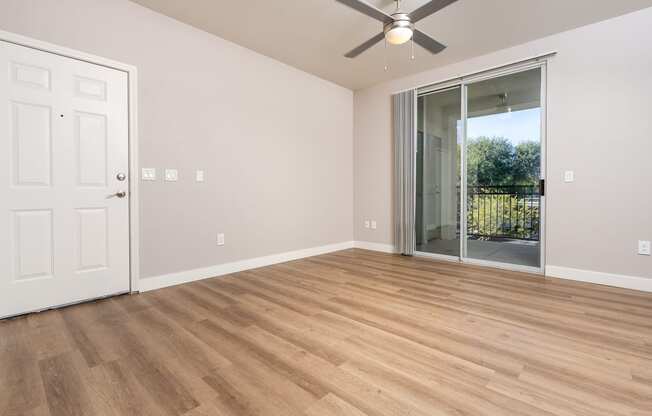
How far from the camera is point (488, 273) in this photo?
3.57m

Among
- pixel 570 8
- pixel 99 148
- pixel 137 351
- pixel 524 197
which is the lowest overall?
pixel 137 351

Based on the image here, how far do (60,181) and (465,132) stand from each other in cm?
457

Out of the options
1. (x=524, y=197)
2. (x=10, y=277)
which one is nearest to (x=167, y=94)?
(x=10, y=277)

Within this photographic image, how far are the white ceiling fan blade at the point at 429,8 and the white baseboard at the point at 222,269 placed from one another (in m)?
3.15

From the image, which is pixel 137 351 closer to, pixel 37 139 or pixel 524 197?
pixel 37 139

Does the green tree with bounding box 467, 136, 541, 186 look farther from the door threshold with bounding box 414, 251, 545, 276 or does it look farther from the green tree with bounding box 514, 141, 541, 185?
the door threshold with bounding box 414, 251, 545, 276

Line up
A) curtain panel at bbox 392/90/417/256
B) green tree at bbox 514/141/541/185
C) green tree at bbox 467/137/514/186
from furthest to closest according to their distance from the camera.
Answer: curtain panel at bbox 392/90/417/256
green tree at bbox 467/137/514/186
green tree at bbox 514/141/541/185

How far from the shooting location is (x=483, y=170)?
4.08m

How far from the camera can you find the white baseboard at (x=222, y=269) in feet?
9.88

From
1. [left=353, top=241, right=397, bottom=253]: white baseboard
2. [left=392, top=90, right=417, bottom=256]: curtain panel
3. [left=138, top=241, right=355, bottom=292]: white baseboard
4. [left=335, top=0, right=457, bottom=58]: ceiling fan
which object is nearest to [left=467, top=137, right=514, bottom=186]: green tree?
[left=392, top=90, right=417, bottom=256]: curtain panel

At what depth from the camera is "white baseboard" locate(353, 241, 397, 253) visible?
16.1 feet

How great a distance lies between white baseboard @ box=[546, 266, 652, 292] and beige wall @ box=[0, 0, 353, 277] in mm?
3087

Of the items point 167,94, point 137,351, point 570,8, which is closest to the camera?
point 137,351

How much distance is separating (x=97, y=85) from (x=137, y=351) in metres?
2.37
